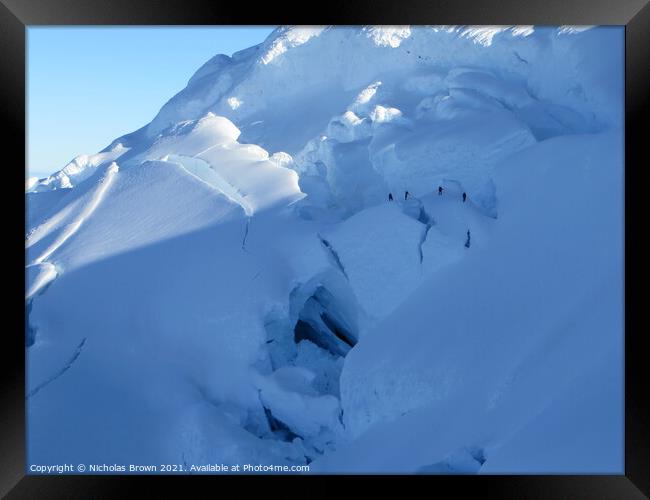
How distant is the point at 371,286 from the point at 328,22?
344 centimetres

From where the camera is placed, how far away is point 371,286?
279 inches

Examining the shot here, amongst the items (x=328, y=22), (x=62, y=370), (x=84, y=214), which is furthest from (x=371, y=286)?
(x=84, y=214)

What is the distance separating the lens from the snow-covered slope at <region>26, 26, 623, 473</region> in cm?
509

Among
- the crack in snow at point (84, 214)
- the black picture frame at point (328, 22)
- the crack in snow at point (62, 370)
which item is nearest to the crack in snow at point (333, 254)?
the crack in snow at point (62, 370)

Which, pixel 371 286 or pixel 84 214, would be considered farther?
pixel 84 214

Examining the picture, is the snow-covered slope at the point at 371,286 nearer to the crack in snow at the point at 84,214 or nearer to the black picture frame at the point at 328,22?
the crack in snow at the point at 84,214

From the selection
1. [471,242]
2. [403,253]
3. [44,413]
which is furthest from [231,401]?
[471,242]

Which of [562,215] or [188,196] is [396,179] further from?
[562,215]

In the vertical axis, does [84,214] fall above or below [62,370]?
above

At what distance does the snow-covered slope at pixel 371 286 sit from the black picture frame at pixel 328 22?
184 mm

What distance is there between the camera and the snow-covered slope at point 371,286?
5086 mm

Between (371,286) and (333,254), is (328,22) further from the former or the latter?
(333,254)

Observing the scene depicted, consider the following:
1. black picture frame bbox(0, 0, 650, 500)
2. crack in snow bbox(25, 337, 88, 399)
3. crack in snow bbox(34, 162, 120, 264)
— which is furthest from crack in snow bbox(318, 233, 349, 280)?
black picture frame bbox(0, 0, 650, 500)

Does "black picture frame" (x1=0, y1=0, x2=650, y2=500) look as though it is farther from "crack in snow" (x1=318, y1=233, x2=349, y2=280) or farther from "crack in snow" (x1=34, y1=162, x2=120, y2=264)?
"crack in snow" (x1=34, y1=162, x2=120, y2=264)
